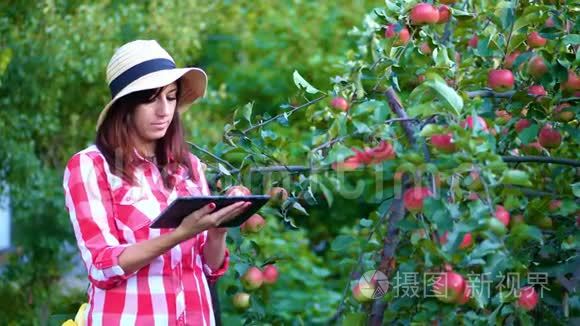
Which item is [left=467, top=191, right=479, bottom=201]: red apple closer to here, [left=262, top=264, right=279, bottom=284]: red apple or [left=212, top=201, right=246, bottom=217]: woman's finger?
[left=212, top=201, right=246, bottom=217]: woman's finger

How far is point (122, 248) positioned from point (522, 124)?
1.15 metres

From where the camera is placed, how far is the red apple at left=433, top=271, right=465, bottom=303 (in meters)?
2.18

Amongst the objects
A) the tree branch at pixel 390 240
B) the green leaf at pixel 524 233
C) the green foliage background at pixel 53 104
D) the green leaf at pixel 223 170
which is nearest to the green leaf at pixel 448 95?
the green leaf at pixel 524 233

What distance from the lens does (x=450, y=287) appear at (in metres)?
2.19

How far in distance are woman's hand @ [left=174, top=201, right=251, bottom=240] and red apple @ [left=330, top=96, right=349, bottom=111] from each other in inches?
23.8

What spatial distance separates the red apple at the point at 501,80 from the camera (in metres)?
2.51

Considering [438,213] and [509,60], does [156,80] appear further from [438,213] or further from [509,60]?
[509,60]

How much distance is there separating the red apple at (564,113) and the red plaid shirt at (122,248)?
3.37 ft

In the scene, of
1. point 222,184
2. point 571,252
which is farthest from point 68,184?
point 571,252

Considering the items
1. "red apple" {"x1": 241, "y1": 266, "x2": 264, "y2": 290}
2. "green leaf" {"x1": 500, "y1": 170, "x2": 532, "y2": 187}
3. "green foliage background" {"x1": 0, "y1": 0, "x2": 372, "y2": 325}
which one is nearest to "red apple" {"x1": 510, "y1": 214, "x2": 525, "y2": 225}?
"green leaf" {"x1": 500, "y1": 170, "x2": 532, "y2": 187}

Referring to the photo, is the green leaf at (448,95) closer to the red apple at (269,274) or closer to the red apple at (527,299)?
the red apple at (527,299)

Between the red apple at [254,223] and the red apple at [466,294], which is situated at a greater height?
the red apple at [254,223]

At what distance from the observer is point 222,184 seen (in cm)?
275

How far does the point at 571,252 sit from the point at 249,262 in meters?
0.90
